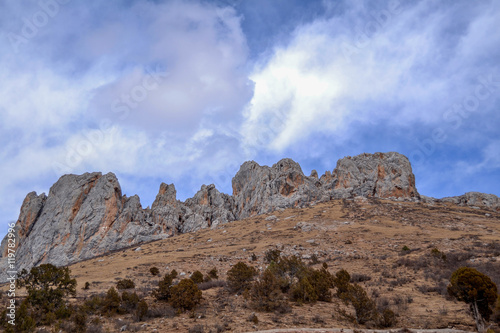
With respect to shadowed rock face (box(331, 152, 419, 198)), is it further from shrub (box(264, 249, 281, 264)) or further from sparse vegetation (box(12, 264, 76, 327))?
sparse vegetation (box(12, 264, 76, 327))

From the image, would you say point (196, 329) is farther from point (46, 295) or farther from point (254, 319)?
point (46, 295)

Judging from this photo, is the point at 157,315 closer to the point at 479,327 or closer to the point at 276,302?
the point at 276,302

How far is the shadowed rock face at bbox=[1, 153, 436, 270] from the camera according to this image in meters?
70.2

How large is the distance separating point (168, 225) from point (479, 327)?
72.7 meters

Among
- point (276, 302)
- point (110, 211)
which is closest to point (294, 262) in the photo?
point (276, 302)

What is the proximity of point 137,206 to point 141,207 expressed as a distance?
1.45 metres

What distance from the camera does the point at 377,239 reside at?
33.8 meters

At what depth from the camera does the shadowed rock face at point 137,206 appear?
70.2 meters

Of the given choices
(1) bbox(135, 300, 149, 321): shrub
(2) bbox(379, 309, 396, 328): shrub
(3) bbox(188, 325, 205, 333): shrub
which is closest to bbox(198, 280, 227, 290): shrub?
(1) bbox(135, 300, 149, 321): shrub

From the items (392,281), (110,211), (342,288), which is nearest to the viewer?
(342,288)

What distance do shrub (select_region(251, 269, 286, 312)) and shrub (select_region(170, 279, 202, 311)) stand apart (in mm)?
2733

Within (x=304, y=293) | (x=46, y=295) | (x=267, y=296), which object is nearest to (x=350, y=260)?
(x=304, y=293)

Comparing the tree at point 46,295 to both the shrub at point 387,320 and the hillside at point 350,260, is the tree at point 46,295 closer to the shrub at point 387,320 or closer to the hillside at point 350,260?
the hillside at point 350,260

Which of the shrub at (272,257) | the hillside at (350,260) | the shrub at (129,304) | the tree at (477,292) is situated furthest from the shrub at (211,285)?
the tree at (477,292)
